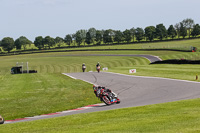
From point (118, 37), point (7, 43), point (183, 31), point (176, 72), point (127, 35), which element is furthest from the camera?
point (7, 43)

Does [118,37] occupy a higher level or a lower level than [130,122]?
higher

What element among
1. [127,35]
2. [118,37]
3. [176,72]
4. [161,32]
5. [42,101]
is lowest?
[42,101]

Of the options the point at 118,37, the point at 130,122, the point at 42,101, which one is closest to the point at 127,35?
the point at 118,37

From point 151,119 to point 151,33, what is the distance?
167151 mm

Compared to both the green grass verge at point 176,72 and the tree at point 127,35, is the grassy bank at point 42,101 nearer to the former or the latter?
the green grass verge at point 176,72

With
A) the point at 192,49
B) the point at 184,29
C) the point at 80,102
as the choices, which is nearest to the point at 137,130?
the point at 80,102

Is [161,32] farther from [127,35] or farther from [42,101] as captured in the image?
[42,101]

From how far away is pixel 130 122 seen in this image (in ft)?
30.8

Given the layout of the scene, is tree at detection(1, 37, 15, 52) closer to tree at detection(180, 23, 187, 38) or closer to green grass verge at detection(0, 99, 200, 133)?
tree at detection(180, 23, 187, 38)

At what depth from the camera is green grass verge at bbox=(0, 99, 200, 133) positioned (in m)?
8.19

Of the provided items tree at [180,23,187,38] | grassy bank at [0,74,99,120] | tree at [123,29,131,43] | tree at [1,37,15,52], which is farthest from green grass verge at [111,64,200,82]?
tree at [1,37,15,52]

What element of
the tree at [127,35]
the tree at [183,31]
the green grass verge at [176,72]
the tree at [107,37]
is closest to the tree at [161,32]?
the tree at [183,31]

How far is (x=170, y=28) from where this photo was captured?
545 feet

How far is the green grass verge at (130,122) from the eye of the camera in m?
8.19
